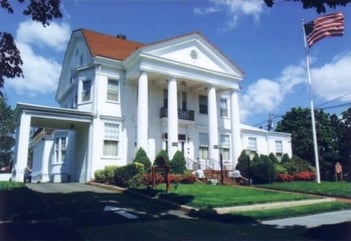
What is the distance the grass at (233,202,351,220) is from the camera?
1184cm

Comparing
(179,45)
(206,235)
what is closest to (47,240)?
(206,235)

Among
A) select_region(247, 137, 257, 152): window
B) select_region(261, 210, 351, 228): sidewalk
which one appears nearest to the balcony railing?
select_region(247, 137, 257, 152): window

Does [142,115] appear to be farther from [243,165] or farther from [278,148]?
[278,148]

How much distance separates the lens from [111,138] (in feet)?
78.6

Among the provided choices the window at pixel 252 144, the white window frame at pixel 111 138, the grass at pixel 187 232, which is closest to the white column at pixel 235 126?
the window at pixel 252 144

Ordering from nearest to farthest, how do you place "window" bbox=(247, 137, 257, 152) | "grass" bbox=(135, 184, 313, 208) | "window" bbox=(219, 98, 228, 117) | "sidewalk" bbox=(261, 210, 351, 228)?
"sidewalk" bbox=(261, 210, 351, 228)
"grass" bbox=(135, 184, 313, 208)
"window" bbox=(219, 98, 228, 117)
"window" bbox=(247, 137, 257, 152)

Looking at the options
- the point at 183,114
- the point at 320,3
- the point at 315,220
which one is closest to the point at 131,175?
the point at 183,114

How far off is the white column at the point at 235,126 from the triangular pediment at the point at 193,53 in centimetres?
197

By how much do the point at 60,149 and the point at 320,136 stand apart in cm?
3072

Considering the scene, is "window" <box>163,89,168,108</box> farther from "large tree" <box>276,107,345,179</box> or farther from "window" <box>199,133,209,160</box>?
"large tree" <box>276,107,345,179</box>

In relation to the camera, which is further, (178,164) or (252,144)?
(252,144)

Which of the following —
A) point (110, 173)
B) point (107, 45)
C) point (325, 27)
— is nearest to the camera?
point (110, 173)

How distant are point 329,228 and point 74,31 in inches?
961

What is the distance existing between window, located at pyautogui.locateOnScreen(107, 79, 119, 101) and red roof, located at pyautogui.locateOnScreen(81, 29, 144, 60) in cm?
172
